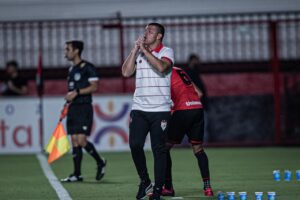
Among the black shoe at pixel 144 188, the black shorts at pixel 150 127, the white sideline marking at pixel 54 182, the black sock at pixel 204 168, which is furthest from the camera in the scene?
the white sideline marking at pixel 54 182

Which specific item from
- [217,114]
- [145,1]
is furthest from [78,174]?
[145,1]

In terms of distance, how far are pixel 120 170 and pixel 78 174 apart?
190 centimetres

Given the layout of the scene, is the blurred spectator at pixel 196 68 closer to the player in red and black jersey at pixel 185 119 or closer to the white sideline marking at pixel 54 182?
the white sideline marking at pixel 54 182

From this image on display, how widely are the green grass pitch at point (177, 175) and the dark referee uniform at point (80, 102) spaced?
2.40 feet

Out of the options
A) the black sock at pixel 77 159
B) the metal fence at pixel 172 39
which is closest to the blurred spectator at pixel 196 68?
the metal fence at pixel 172 39

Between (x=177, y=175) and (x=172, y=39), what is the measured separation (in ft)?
25.7

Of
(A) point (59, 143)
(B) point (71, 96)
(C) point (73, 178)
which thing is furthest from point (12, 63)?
(C) point (73, 178)

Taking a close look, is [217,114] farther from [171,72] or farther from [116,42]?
[171,72]

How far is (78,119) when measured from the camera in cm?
1419

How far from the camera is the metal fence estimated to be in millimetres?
21750

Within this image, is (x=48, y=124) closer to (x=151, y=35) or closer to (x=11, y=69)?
(x=11, y=69)

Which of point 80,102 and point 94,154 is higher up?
point 80,102

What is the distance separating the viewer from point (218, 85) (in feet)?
70.9

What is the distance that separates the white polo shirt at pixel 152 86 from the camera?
11.0 meters
